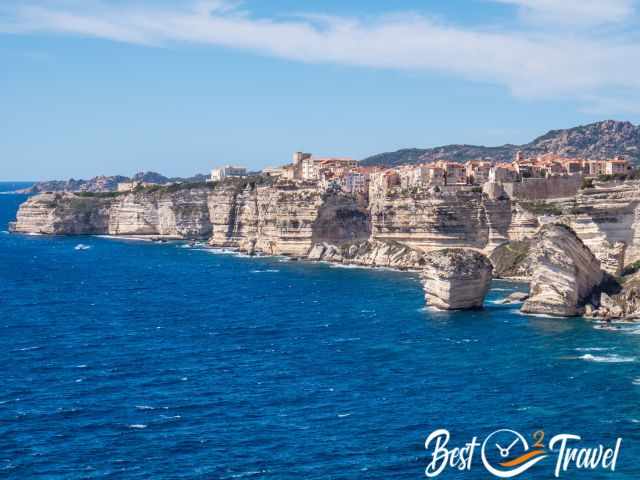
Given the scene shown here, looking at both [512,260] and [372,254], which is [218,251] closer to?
[372,254]

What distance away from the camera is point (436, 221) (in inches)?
4129

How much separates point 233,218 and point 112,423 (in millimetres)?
95613

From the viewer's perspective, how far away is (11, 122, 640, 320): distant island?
72250mm

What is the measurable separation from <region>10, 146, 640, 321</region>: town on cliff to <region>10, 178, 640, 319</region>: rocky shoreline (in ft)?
0.46

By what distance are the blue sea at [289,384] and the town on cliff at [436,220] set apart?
3.85 m

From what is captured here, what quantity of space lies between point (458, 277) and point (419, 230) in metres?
33.4

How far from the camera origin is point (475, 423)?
43.7m

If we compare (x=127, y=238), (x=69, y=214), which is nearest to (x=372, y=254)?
(x=127, y=238)

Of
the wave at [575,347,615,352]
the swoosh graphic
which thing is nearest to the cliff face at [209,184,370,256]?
the wave at [575,347,615,352]

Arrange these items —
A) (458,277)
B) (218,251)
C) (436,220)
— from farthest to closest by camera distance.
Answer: (218,251) < (436,220) < (458,277)

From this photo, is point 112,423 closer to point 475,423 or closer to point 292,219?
point 475,423

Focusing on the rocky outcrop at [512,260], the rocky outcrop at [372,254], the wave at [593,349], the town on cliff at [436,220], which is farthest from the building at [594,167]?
the wave at [593,349]

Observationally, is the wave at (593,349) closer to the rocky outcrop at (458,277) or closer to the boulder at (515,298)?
the rocky outcrop at (458,277)

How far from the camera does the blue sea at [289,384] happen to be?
39.5 m
